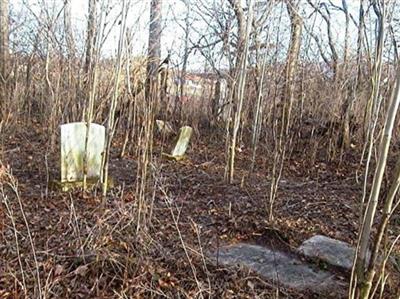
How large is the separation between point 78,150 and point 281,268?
2612mm

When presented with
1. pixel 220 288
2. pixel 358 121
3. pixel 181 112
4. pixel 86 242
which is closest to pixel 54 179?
pixel 86 242

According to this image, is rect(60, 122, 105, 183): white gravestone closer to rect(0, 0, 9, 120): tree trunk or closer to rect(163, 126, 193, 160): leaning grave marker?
rect(163, 126, 193, 160): leaning grave marker

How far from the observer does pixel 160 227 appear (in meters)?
3.72

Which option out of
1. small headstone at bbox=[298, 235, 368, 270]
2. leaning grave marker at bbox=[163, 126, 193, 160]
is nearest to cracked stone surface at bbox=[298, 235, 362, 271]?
small headstone at bbox=[298, 235, 368, 270]

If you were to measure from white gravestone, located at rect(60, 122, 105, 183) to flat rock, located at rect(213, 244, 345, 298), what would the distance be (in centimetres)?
205

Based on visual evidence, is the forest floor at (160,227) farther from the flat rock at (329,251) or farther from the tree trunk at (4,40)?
the tree trunk at (4,40)

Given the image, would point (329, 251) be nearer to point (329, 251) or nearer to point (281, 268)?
point (329, 251)

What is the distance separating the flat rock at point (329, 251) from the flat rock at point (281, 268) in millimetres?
108

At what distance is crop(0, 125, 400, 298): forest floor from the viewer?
2.68 metres

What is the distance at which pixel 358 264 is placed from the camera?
1896 millimetres

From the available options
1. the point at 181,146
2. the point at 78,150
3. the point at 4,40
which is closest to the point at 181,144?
the point at 181,146

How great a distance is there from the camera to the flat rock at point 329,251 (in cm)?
313

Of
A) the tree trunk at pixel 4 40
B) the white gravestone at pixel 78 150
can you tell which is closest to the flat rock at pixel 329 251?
the white gravestone at pixel 78 150

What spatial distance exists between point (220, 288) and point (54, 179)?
2739 millimetres
